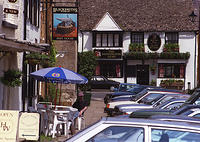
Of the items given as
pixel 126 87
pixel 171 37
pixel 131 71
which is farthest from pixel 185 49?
pixel 126 87

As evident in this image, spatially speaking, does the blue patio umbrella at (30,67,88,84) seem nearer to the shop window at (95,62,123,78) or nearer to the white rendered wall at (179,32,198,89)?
the shop window at (95,62,123,78)

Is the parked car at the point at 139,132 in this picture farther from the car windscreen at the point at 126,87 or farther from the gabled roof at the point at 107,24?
the gabled roof at the point at 107,24

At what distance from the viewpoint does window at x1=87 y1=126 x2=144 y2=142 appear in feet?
17.2

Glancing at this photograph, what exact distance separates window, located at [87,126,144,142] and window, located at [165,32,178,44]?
42390mm

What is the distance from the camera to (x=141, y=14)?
47906 millimetres

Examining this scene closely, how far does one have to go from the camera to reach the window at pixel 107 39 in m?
46.9

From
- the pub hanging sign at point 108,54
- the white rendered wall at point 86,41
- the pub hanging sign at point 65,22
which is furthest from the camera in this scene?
the white rendered wall at point 86,41

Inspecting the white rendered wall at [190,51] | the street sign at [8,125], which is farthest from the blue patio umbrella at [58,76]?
the white rendered wall at [190,51]

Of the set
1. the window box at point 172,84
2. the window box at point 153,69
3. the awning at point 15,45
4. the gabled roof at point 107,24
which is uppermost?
the gabled roof at point 107,24

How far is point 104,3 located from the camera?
4903 centimetres

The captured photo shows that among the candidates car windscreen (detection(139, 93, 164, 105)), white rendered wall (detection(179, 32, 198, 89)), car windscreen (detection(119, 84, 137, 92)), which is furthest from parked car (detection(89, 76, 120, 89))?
car windscreen (detection(139, 93, 164, 105))

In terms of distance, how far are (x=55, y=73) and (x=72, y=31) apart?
670 cm

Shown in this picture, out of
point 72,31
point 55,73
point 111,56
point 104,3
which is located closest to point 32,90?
point 72,31

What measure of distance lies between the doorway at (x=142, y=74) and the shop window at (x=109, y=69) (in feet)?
6.14
